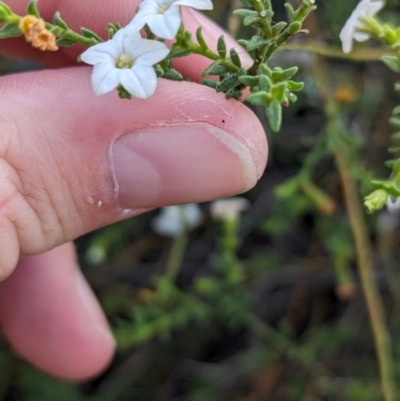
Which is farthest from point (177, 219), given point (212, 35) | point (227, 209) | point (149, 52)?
point (149, 52)

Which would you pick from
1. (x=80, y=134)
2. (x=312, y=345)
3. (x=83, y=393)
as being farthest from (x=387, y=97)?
(x=83, y=393)

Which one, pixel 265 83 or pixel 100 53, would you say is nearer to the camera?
pixel 265 83

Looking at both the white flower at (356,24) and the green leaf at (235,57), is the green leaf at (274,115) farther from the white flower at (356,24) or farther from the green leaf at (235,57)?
the white flower at (356,24)

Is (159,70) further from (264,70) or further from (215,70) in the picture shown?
(264,70)

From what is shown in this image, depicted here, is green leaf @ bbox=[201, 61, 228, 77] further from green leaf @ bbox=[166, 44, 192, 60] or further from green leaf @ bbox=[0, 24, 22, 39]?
green leaf @ bbox=[0, 24, 22, 39]

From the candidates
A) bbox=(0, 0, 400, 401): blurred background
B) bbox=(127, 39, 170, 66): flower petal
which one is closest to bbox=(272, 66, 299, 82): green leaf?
bbox=(127, 39, 170, 66): flower petal

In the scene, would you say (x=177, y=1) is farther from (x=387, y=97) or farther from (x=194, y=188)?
(x=387, y=97)
